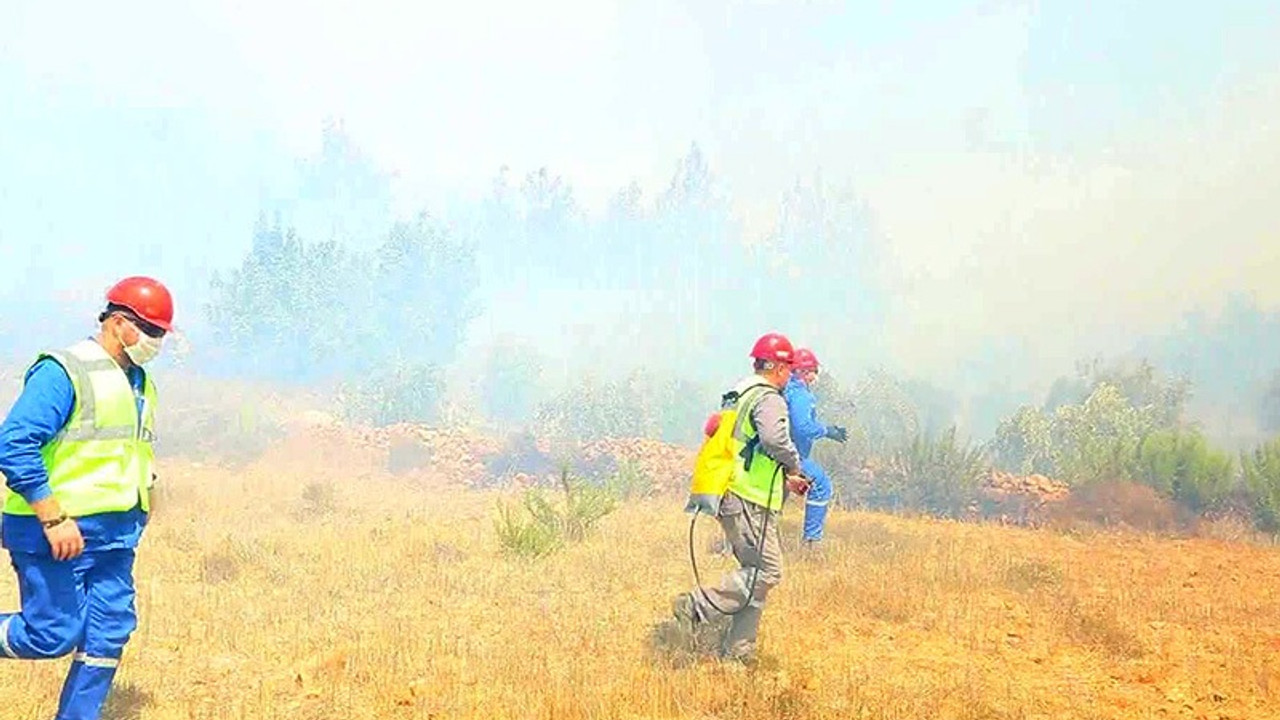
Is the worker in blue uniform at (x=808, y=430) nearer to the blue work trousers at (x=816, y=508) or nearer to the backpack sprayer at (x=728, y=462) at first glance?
the blue work trousers at (x=816, y=508)

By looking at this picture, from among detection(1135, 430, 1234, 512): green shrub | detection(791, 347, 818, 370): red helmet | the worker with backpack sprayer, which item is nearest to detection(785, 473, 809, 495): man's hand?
the worker with backpack sprayer

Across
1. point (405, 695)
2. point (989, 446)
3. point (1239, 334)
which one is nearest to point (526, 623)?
point (405, 695)

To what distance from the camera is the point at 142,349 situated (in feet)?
12.0

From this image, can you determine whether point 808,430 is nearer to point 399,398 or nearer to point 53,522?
point 53,522

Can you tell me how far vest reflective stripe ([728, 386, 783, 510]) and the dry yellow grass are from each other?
0.99 metres

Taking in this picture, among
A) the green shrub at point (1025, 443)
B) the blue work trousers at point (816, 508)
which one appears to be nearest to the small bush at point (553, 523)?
the blue work trousers at point (816, 508)

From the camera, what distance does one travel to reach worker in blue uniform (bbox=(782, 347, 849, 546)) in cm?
651

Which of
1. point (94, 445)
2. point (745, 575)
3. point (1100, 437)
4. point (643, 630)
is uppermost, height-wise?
point (94, 445)

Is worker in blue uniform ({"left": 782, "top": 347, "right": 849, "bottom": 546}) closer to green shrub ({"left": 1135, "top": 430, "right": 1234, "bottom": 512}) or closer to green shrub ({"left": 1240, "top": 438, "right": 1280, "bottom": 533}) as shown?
→ green shrub ({"left": 1135, "top": 430, "right": 1234, "bottom": 512})

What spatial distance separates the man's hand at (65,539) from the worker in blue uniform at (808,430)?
12.1 feet

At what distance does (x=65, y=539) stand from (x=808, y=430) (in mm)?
4523

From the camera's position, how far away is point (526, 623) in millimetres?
6082

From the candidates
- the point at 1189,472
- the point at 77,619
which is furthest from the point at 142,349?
the point at 1189,472

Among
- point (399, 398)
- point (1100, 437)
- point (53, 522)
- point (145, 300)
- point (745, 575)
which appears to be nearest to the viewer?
point (53, 522)
